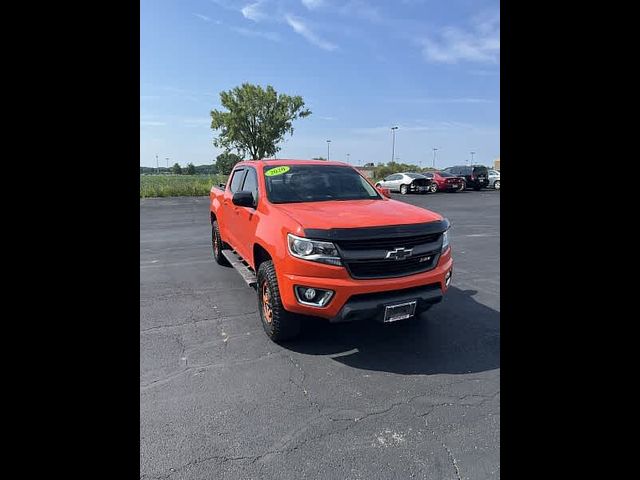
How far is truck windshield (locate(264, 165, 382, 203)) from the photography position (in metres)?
4.31

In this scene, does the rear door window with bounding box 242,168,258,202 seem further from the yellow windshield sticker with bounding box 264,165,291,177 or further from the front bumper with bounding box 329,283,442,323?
the front bumper with bounding box 329,283,442,323

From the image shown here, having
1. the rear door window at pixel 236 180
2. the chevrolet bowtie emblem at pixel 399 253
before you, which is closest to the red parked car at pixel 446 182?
the rear door window at pixel 236 180

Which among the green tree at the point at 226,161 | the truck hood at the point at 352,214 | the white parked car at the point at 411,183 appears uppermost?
the green tree at the point at 226,161

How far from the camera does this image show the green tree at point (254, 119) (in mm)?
49312

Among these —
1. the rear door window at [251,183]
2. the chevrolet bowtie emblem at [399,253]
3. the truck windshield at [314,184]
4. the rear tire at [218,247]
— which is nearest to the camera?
the chevrolet bowtie emblem at [399,253]

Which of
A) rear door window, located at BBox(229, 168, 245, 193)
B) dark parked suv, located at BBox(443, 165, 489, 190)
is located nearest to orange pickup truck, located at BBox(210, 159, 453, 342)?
rear door window, located at BBox(229, 168, 245, 193)

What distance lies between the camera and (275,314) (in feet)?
11.4

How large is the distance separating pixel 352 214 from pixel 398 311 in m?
1.00

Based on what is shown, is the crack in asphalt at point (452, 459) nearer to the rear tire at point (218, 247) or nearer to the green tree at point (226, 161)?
the rear tire at point (218, 247)

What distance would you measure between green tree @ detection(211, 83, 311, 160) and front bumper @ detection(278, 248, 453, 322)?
47694mm

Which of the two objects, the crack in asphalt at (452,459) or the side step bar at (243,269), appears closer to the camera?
the crack in asphalt at (452,459)

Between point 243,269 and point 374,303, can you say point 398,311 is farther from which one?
point 243,269
